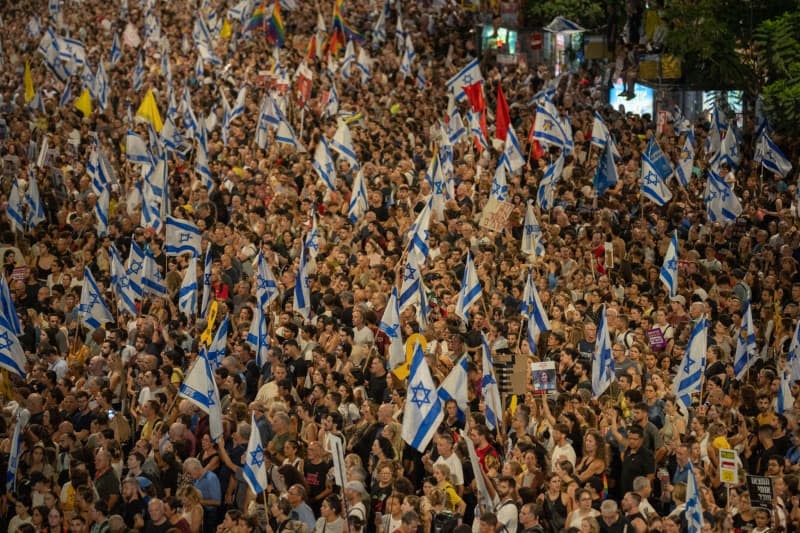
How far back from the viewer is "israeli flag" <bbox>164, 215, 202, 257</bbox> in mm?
22062

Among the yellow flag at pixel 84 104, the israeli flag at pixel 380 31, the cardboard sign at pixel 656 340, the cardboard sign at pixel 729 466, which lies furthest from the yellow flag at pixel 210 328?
the israeli flag at pixel 380 31

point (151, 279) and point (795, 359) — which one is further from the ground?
point (795, 359)

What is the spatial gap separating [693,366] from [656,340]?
1.67m

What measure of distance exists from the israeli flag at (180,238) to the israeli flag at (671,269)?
21.5 feet

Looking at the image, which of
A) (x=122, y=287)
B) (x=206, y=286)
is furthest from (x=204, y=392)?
(x=122, y=287)

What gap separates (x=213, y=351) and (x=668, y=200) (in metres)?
8.61

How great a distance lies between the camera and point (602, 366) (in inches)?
636

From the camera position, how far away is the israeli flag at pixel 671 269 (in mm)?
19984

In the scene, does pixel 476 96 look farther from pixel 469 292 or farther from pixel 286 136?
pixel 469 292

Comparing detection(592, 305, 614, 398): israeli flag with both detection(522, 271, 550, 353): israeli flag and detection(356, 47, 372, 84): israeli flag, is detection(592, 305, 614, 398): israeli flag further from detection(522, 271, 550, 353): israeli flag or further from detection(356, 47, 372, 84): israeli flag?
detection(356, 47, 372, 84): israeli flag

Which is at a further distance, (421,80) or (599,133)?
(421,80)

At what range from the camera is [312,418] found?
51.4 ft

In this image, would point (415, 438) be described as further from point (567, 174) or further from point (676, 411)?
point (567, 174)

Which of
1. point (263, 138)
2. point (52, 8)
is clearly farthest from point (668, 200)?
point (52, 8)
